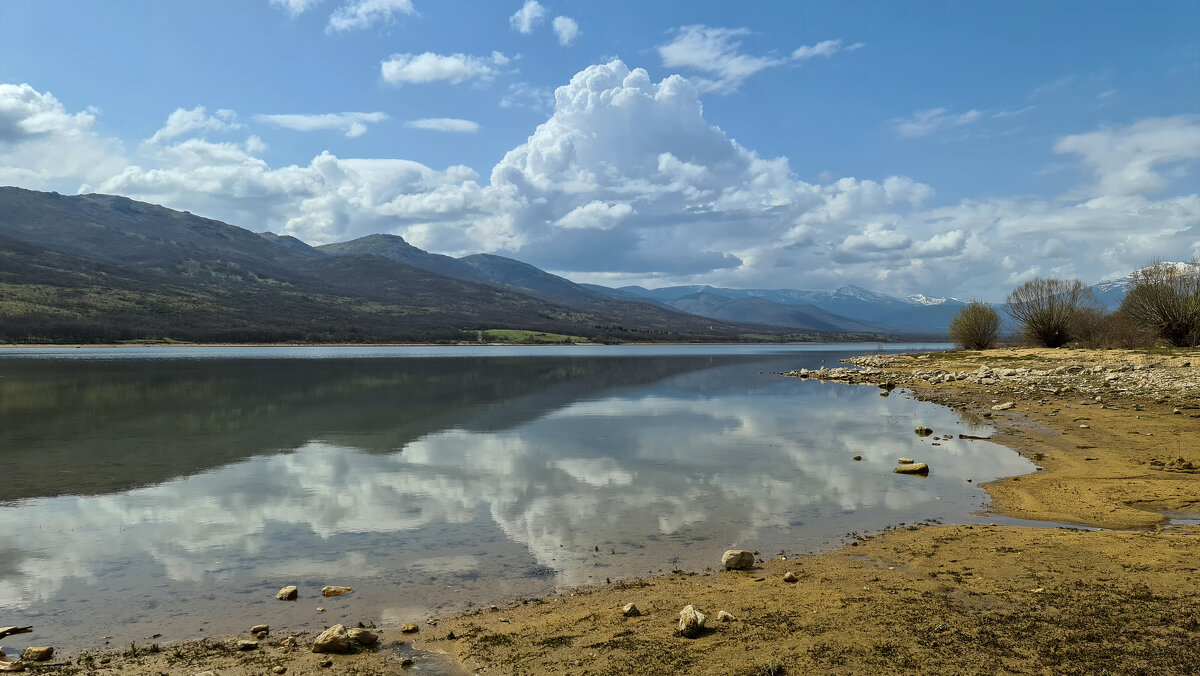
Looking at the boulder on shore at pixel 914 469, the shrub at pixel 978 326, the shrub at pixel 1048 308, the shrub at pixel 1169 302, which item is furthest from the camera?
the shrub at pixel 978 326

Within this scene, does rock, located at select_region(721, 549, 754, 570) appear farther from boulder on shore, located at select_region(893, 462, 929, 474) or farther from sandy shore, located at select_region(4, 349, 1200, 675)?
boulder on shore, located at select_region(893, 462, 929, 474)

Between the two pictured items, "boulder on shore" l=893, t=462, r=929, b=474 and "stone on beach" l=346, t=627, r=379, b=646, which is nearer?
"stone on beach" l=346, t=627, r=379, b=646

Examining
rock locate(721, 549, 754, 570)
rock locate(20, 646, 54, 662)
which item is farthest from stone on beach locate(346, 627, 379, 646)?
rock locate(721, 549, 754, 570)

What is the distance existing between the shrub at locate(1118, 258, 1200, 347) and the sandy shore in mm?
59514

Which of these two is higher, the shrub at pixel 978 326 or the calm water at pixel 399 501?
the shrub at pixel 978 326

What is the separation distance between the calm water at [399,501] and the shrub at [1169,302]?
124 ft

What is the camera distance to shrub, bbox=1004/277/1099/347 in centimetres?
7950

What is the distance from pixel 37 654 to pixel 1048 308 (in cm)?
9707

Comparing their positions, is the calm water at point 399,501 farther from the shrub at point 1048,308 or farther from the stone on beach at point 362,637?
the shrub at point 1048,308

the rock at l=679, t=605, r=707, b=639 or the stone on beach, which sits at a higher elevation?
the rock at l=679, t=605, r=707, b=639

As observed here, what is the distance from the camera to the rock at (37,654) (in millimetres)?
8773

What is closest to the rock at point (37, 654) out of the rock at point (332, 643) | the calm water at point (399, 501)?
the calm water at point (399, 501)

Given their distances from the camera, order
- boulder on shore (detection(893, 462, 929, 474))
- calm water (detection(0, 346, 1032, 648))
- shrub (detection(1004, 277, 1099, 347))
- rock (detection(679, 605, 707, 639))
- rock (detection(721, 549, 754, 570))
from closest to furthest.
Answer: rock (detection(679, 605, 707, 639)), calm water (detection(0, 346, 1032, 648)), rock (detection(721, 549, 754, 570)), boulder on shore (detection(893, 462, 929, 474)), shrub (detection(1004, 277, 1099, 347))

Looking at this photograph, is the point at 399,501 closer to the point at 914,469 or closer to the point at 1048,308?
the point at 914,469
